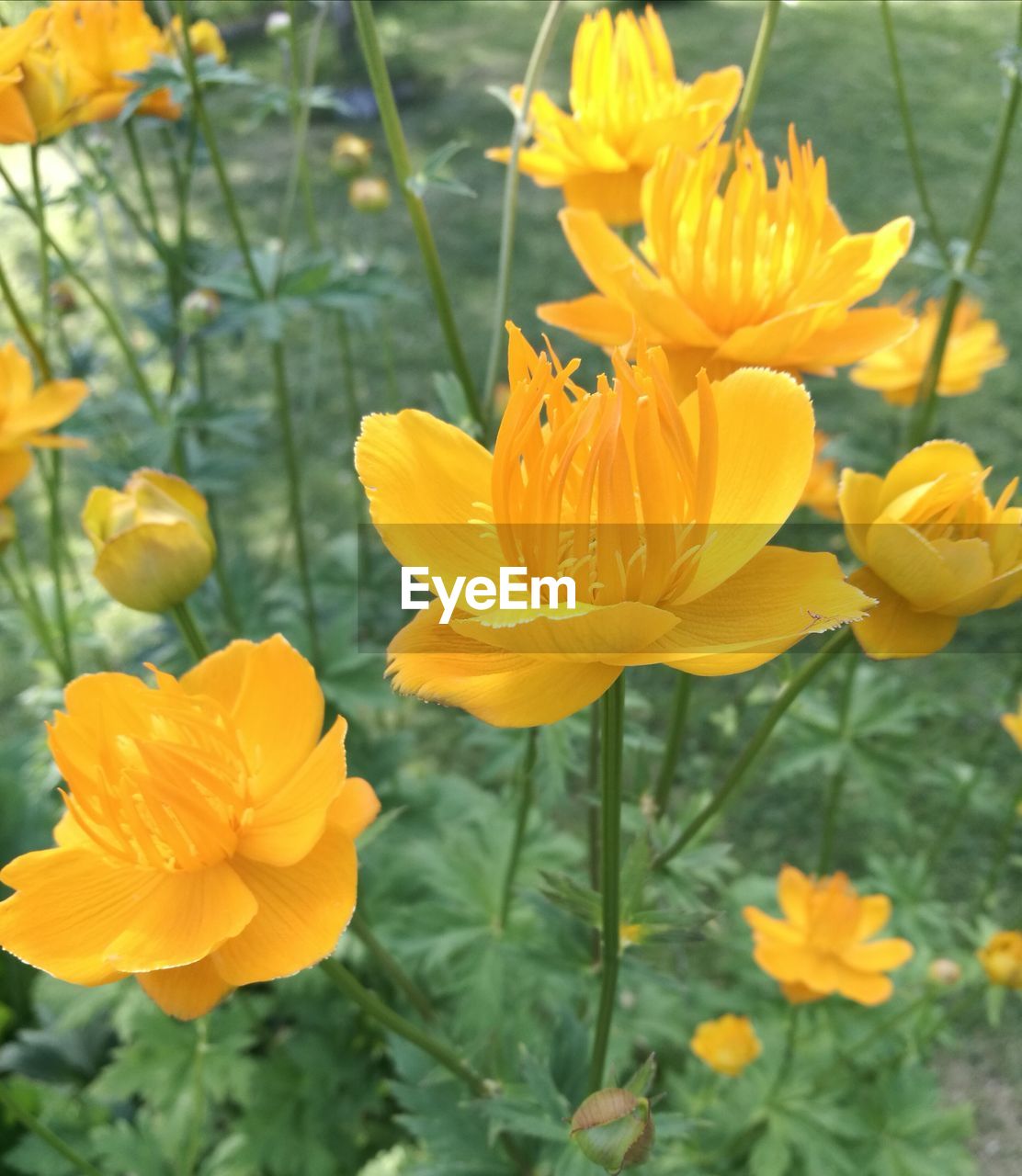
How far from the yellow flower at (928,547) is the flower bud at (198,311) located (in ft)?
2.84

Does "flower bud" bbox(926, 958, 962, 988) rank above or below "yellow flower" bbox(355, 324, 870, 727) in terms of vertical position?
below

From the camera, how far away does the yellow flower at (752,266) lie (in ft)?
2.38

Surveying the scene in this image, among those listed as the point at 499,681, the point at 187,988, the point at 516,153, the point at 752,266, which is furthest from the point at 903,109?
the point at 187,988

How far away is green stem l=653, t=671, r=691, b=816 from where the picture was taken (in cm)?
89

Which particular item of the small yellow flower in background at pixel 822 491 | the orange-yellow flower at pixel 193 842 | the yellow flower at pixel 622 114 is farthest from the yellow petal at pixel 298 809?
the small yellow flower in background at pixel 822 491

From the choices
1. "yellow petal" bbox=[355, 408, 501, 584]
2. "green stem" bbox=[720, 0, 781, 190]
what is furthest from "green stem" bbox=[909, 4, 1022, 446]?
"yellow petal" bbox=[355, 408, 501, 584]

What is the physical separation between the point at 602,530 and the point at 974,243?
3.02ft

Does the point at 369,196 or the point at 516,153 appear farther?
the point at 369,196

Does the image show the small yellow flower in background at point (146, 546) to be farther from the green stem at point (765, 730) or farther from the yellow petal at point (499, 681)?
the green stem at point (765, 730)

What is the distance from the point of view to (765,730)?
2.39ft

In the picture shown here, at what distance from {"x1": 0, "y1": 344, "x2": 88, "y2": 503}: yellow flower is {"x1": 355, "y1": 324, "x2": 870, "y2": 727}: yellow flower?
22.5 inches

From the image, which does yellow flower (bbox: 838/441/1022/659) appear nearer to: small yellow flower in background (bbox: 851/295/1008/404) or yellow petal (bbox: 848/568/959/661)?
yellow petal (bbox: 848/568/959/661)

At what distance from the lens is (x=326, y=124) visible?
484 centimetres

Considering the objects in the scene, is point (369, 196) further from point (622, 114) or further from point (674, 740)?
point (674, 740)
